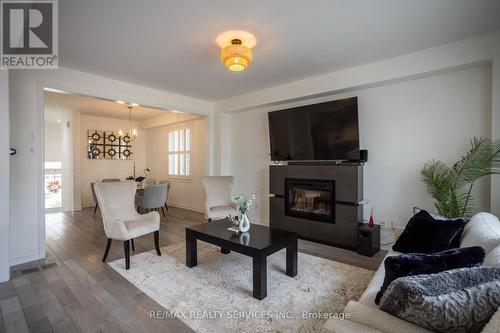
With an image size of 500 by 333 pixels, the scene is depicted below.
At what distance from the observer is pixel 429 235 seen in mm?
2018

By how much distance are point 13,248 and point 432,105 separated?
5.55m

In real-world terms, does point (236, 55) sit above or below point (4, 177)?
above

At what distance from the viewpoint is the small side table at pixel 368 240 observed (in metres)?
3.26

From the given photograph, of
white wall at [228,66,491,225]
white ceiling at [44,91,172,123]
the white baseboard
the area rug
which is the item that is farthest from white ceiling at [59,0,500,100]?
the white baseboard

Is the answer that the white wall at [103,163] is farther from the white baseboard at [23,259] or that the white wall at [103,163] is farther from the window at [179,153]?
the white baseboard at [23,259]

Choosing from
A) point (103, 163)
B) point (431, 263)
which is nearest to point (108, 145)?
point (103, 163)

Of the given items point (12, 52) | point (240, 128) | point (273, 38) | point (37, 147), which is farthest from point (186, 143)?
point (273, 38)

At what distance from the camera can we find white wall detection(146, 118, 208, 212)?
6289 mm

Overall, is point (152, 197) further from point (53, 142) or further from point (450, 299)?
point (450, 299)

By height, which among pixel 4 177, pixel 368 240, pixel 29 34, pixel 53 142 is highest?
pixel 29 34

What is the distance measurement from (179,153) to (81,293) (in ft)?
16.0

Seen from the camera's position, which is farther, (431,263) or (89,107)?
(89,107)

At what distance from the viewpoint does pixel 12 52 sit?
9.02 feet

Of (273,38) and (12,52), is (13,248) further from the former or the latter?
(273,38)
